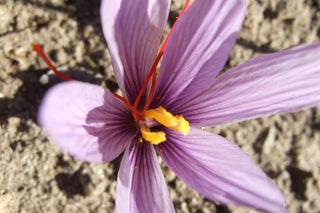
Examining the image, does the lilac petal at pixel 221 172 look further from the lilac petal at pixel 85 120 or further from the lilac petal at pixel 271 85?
the lilac petal at pixel 85 120

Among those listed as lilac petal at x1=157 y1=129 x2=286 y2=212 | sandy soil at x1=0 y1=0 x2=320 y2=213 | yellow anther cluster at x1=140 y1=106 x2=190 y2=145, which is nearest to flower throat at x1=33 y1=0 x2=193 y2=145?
yellow anther cluster at x1=140 y1=106 x2=190 y2=145

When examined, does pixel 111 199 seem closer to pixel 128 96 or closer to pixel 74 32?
pixel 128 96

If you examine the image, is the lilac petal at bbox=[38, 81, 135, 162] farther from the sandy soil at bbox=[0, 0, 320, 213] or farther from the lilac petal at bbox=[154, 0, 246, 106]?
the sandy soil at bbox=[0, 0, 320, 213]

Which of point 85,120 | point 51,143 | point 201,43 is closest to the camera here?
point 85,120

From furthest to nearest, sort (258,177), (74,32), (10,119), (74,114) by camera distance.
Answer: (74,32) → (10,119) → (258,177) → (74,114)

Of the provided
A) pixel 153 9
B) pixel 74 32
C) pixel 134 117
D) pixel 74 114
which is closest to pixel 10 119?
pixel 74 32

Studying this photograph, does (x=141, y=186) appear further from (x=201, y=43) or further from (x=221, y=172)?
(x=201, y=43)

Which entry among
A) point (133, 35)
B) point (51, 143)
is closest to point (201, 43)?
point (133, 35)
